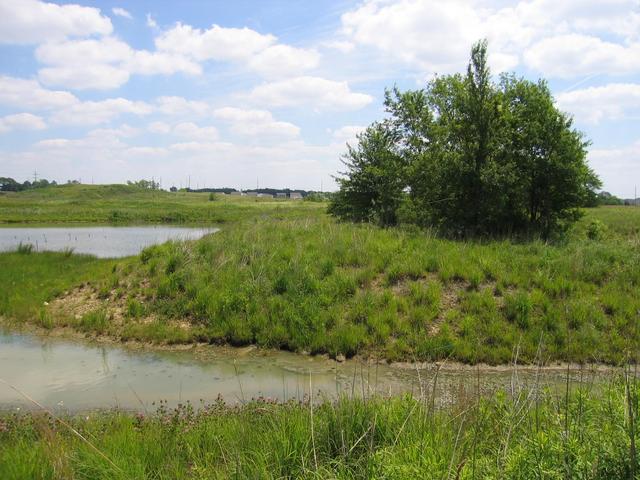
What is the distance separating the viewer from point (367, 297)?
1235 centimetres

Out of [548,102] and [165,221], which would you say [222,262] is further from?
[165,221]

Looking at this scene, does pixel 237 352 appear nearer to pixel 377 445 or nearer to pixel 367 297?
A: pixel 367 297

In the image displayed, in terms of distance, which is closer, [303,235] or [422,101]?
[303,235]

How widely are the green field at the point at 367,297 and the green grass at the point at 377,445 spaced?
15.3 feet

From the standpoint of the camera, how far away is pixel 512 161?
1877cm

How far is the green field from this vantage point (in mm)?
10891

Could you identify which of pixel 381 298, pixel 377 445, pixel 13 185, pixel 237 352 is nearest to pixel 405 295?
pixel 381 298

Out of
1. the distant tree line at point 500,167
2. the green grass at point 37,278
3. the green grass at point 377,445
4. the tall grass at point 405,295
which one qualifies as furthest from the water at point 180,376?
the distant tree line at point 500,167

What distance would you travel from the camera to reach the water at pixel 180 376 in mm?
8281

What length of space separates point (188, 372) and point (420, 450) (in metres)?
7.03

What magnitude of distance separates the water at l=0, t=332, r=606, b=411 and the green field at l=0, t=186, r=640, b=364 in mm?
615

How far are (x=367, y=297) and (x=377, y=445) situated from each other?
313 inches

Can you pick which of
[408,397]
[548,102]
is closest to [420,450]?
[408,397]

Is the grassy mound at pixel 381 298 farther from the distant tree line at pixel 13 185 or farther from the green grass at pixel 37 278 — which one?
the distant tree line at pixel 13 185
